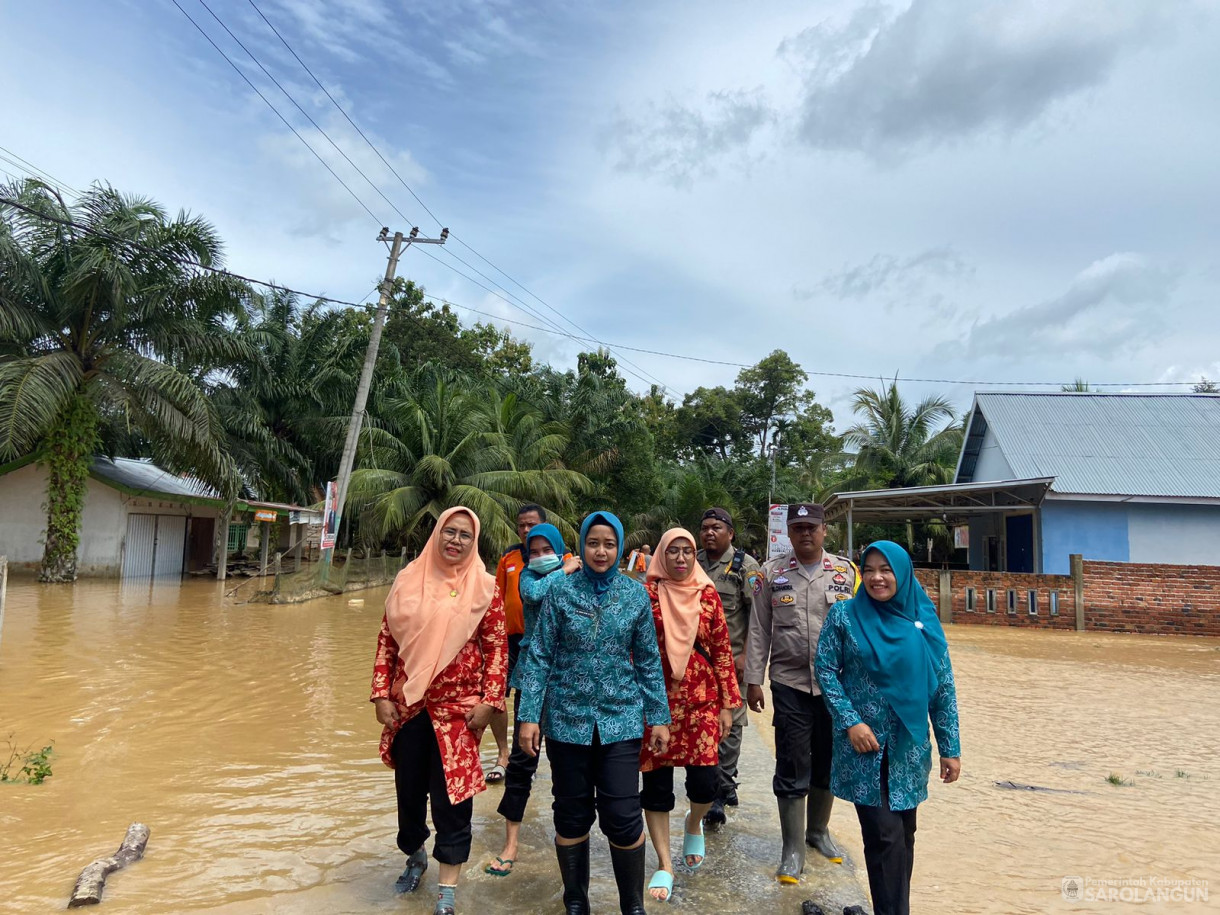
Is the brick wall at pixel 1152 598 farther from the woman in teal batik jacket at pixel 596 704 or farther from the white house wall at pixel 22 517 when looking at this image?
the white house wall at pixel 22 517

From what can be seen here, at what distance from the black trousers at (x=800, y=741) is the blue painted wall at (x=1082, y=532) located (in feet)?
50.7

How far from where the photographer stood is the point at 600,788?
316 centimetres

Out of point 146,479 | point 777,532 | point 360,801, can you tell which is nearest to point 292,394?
point 146,479

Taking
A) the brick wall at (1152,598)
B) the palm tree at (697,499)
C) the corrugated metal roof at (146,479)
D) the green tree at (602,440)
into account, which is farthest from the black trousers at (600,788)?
the green tree at (602,440)

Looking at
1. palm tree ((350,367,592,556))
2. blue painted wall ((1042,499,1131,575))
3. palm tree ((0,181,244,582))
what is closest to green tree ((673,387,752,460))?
palm tree ((350,367,592,556))

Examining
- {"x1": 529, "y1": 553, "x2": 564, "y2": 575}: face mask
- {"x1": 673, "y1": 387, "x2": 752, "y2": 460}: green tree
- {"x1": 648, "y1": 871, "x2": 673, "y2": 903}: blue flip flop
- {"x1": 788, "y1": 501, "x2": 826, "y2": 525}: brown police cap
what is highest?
{"x1": 673, "y1": 387, "x2": 752, "y2": 460}: green tree

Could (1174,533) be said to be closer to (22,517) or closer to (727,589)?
(727,589)

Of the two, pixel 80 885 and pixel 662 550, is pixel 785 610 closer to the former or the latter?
pixel 662 550

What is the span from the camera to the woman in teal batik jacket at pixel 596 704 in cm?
313

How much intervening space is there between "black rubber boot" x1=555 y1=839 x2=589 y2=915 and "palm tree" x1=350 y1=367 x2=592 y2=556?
1765 centimetres

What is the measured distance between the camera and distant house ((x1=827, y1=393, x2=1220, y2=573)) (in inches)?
675

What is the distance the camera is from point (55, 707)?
6848 mm

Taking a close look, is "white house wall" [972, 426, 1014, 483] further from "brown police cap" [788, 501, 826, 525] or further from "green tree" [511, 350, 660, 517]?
"brown police cap" [788, 501, 826, 525]

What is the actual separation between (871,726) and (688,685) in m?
Result: 0.88
